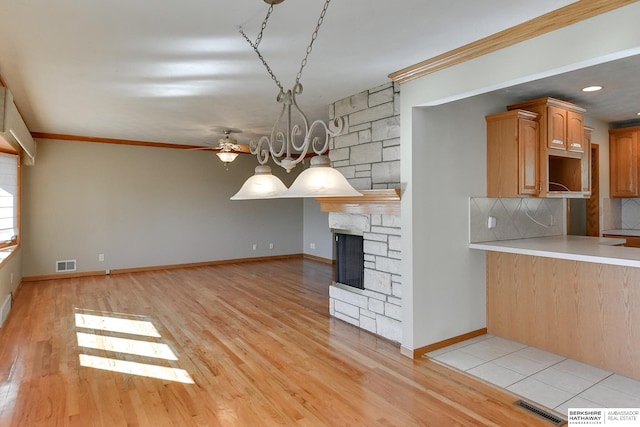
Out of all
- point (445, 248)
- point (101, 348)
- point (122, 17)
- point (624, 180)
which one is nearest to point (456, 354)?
point (445, 248)

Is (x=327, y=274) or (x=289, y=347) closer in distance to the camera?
(x=289, y=347)

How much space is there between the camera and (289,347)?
348 centimetres

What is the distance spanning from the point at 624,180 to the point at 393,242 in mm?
4067

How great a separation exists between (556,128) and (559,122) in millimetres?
93

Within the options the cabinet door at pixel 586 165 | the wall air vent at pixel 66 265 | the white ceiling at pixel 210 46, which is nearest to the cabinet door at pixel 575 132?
the cabinet door at pixel 586 165

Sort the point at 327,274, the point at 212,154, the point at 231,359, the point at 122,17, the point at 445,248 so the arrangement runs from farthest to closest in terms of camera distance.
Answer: the point at 212,154, the point at 327,274, the point at 445,248, the point at 231,359, the point at 122,17

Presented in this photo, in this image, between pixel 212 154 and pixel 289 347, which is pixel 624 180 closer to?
pixel 289 347

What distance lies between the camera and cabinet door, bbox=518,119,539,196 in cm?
360

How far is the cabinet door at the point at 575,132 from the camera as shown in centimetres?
395

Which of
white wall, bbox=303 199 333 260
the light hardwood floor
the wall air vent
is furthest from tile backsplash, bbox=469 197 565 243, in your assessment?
the wall air vent

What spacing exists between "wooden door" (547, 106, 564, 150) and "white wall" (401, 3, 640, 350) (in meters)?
0.68

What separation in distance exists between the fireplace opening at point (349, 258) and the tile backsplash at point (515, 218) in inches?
44.5

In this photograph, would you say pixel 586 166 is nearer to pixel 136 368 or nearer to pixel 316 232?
pixel 136 368

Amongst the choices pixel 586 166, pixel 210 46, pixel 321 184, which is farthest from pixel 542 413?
pixel 210 46
